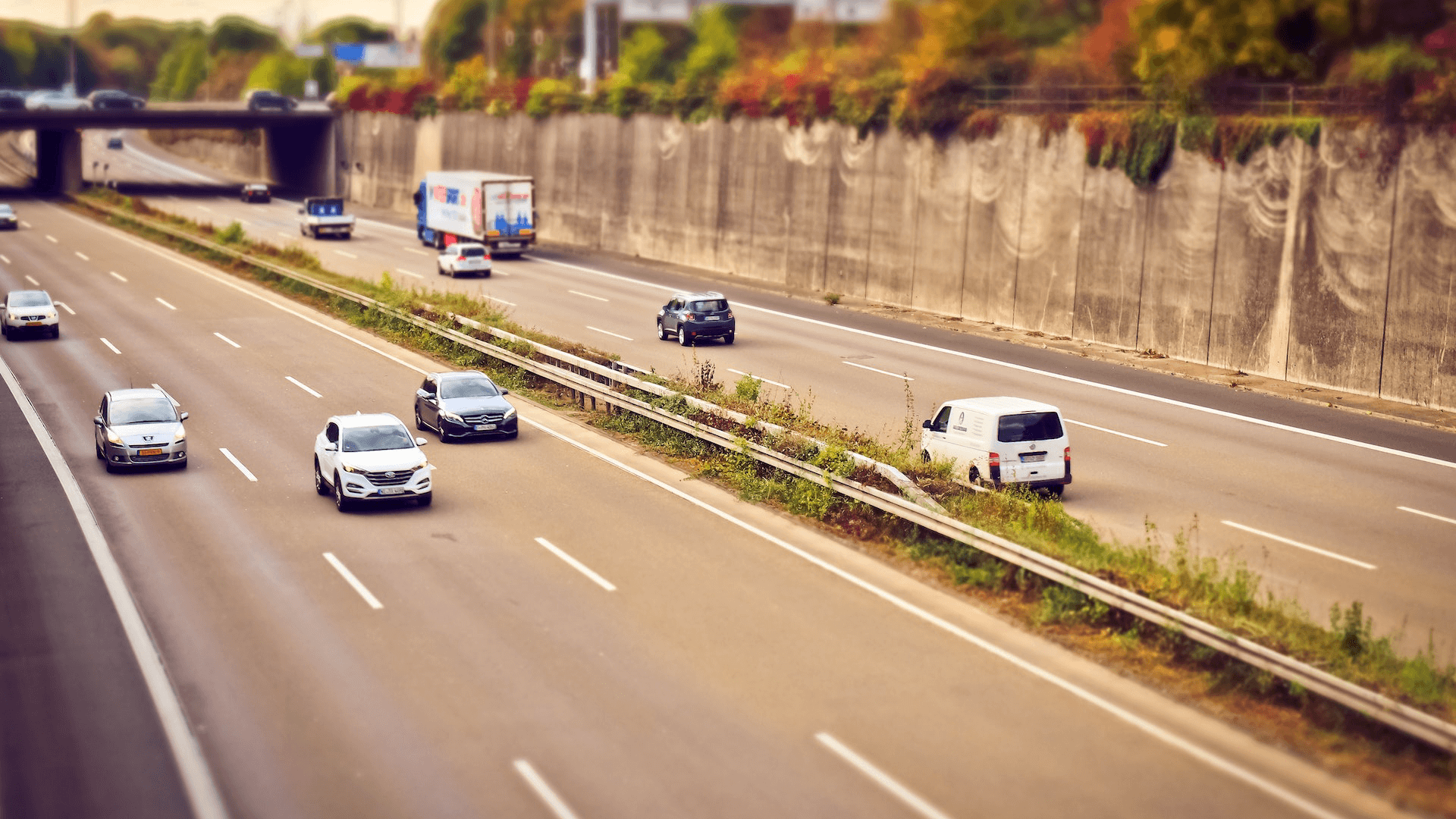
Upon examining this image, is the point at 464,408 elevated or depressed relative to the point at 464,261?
depressed

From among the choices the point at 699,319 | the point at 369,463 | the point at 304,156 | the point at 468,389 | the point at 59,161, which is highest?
the point at 304,156

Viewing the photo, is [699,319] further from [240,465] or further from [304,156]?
[304,156]

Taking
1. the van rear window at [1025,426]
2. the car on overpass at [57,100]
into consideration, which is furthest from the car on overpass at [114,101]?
the van rear window at [1025,426]

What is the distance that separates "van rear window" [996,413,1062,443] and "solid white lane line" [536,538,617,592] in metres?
7.58

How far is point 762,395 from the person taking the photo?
31.8 m

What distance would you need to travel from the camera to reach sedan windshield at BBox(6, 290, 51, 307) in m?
41.8

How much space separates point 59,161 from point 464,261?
207ft

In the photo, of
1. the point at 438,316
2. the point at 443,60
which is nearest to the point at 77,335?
the point at 438,316

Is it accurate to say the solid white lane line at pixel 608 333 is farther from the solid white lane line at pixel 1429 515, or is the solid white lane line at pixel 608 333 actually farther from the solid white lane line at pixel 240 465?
the solid white lane line at pixel 1429 515

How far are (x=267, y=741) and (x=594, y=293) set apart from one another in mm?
39646

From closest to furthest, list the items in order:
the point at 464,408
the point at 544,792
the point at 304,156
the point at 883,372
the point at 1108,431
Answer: the point at 544,792 < the point at 464,408 < the point at 1108,431 < the point at 883,372 < the point at 304,156

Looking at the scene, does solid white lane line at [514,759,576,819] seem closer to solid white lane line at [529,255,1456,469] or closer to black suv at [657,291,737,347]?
solid white lane line at [529,255,1456,469]

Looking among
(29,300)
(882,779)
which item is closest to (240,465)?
(882,779)

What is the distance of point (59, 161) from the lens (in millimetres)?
102438
